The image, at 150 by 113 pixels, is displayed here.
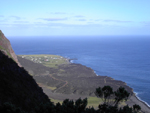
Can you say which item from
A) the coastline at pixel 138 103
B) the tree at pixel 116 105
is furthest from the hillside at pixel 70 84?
the tree at pixel 116 105

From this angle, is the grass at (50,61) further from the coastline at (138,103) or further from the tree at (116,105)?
the tree at (116,105)

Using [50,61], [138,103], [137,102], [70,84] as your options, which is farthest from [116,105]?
[50,61]

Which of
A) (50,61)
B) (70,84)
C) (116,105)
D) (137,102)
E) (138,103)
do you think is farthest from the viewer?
(50,61)

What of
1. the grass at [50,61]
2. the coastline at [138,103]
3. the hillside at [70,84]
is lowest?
the coastline at [138,103]

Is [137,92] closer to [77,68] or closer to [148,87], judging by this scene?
[148,87]

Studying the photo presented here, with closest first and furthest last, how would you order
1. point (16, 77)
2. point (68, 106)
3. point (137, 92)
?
point (68, 106), point (16, 77), point (137, 92)

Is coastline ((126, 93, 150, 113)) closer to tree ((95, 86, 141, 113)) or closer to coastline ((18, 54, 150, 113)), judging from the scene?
coastline ((18, 54, 150, 113))

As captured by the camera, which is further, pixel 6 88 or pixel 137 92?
pixel 137 92

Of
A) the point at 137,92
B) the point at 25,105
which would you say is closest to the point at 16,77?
the point at 25,105

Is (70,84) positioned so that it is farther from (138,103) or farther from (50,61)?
(50,61)

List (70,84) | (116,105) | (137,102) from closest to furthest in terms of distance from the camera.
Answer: (116,105) → (137,102) → (70,84)

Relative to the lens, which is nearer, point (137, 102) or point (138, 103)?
point (138, 103)
